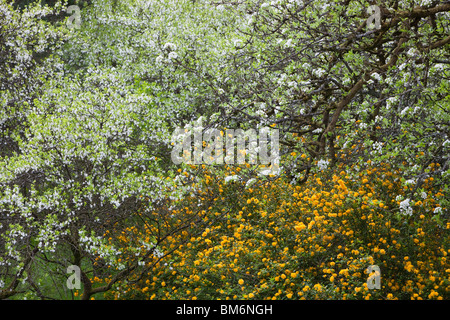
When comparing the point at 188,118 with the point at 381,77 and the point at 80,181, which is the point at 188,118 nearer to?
the point at 80,181

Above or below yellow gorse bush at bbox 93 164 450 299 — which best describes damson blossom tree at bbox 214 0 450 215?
above

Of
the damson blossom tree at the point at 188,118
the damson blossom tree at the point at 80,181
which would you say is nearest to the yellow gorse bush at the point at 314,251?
the damson blossom tree at the point at 188,118

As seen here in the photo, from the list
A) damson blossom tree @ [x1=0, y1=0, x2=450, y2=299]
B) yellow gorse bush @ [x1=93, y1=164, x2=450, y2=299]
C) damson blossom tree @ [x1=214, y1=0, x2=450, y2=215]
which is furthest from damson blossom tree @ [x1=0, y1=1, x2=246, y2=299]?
damson blossom tree @ [x1=214, y1=0, x2=450, y2=215]

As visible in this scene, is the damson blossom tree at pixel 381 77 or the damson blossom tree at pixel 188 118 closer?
the damson blossom tree at pixel 381 77

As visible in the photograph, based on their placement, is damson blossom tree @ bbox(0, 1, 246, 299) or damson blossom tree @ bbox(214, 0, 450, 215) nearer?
damson blossom tree @ bbox(214, 0, 450, 215)

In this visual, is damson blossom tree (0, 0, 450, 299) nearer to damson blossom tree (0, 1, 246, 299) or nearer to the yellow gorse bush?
damson blossom tree (0, 1, 246, 299)

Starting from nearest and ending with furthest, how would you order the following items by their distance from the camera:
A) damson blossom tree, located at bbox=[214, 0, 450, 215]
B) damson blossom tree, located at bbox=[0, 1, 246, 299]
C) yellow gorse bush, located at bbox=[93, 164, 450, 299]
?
damson blossom tree, located at bbox=[214, 0, 450, 215]
yellow gorse bush, located at bbox=[93, 164, 450, 299]
damson blossom tree, located at bbox=[0, 1, 246, 299]

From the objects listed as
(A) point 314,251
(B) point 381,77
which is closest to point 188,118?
(A) point 314,251

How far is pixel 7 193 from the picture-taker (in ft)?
16.5

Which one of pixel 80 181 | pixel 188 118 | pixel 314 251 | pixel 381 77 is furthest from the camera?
pixel 188 118

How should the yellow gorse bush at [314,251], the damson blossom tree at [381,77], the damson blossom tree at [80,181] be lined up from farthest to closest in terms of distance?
the damson blossom tree at [80,181]
the yellow gorse bush at [314,251]
the damson blossom tree at [381,77]

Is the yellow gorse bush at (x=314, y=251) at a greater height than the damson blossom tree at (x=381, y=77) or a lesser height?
lesser

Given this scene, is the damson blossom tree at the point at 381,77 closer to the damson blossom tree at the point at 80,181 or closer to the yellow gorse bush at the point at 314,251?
the yellow gorse bush at the point at 314,251
